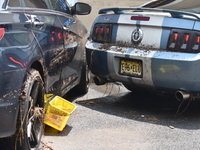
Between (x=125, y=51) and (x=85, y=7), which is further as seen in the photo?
(x=85, y=7)

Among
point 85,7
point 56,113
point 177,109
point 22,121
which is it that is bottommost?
point 177,109

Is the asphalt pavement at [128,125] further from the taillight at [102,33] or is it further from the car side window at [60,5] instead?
the car side window at [60,5]

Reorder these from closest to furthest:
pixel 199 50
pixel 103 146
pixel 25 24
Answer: pixel 25 24 < pixel 103 146 < pixel 199 50

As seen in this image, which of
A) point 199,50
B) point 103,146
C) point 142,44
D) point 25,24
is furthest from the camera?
point 142,44

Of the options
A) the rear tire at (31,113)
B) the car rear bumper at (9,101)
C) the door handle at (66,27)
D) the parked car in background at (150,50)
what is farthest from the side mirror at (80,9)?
the car rear bumper at (9,101)

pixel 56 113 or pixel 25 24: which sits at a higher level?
pixel 25 24

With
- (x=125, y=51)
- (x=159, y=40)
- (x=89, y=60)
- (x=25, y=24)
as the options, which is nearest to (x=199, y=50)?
(x=159, y=40)

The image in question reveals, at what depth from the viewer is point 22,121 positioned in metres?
3.44

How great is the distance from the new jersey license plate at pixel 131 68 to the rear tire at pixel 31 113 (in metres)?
1.49

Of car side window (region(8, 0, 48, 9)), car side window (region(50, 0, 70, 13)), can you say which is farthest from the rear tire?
car side window (region(50, 0, 70, 13))

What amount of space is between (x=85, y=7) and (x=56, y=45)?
121cm

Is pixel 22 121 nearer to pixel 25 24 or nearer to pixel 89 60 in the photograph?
pixel 25 24

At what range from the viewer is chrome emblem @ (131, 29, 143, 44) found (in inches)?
209

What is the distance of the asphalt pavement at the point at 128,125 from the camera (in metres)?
4.32
